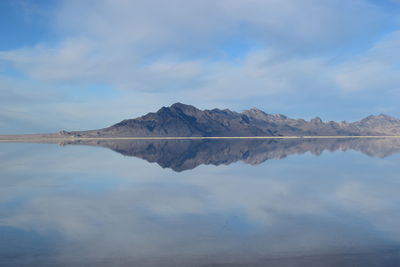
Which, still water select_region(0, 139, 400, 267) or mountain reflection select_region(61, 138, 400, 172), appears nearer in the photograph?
still water select_region(0, 139, 400, 267)

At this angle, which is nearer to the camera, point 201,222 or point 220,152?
point 201,222

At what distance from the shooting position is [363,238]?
13.3 meters

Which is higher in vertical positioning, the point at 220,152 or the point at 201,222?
the point at 220,152

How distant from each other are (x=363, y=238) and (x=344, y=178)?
18614 mm

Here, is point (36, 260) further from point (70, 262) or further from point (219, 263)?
point (219, 263)

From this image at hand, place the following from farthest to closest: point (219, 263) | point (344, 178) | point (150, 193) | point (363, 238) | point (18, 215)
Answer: point (344, 178), point (150, 193), point (18, 215), point (363, 238), point (219, 263)

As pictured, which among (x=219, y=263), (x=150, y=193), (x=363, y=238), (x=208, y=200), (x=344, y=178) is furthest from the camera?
(x=344, y=178)

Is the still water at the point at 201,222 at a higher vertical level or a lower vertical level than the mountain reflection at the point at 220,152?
lower

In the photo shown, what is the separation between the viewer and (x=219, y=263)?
11.0 metres

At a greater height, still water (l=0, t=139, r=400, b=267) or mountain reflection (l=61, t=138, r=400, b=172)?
mountain reflection (l=61, t=138, r=400, b=172)

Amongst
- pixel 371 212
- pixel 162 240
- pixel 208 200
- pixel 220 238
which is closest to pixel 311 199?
pixel 371 212

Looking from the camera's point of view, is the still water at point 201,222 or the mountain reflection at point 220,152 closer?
the still water at point 201,222

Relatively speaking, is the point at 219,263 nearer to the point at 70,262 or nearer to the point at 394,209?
the point at 70,262

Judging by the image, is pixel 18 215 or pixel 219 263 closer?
pixel 219 263
